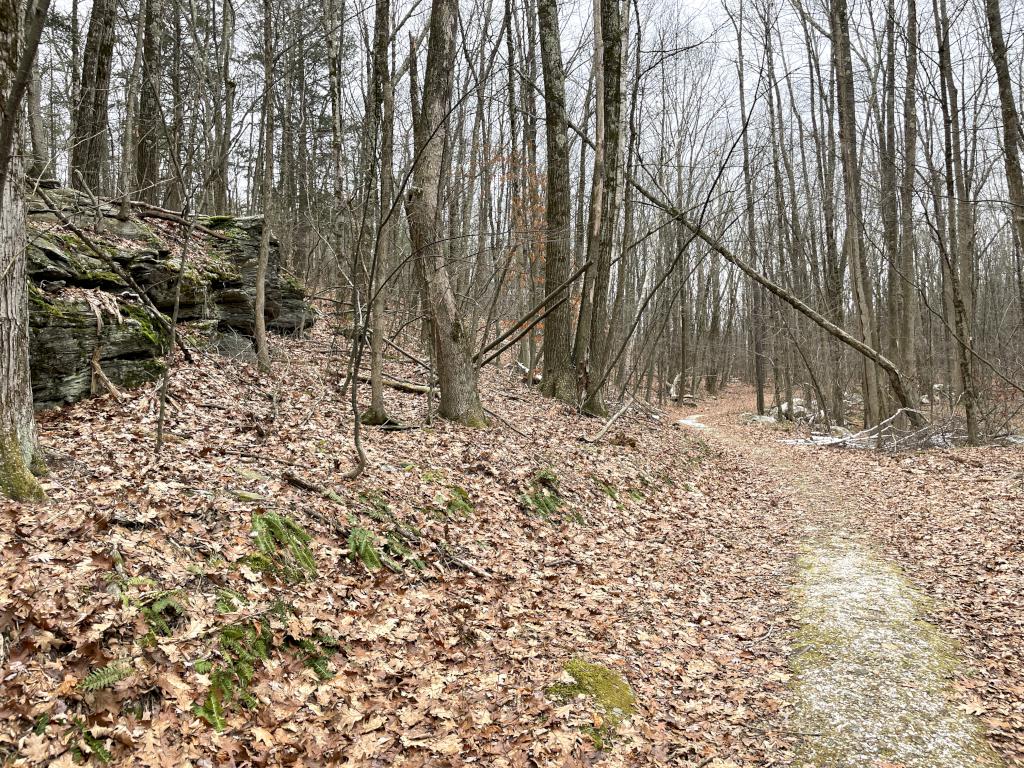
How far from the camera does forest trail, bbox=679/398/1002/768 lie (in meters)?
3.50

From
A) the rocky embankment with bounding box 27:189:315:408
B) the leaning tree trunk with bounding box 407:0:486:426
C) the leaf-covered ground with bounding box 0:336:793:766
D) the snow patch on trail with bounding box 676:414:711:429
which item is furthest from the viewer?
the snow patch on trail with bounding box 676:414:711:429

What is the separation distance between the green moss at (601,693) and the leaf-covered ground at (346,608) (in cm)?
3

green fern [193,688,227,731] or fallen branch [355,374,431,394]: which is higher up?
fallen branch [355,374,431,394]

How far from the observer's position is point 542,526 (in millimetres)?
6680

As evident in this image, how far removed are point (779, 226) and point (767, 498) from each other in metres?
15.0

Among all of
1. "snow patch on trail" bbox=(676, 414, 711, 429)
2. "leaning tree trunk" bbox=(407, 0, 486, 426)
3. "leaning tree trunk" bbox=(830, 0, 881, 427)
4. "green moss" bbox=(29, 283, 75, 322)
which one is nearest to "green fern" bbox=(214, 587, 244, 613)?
"green moss" bbox=(29, 283, 75, 322)

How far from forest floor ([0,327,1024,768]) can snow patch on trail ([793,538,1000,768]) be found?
3 cm

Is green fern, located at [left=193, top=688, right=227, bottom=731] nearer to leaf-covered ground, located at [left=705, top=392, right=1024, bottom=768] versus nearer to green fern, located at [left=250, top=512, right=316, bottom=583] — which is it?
green fern, located at [left=250, top=512, right=316, bottom=583]

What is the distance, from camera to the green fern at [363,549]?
4785 mm

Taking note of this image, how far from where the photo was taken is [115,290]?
7355mm

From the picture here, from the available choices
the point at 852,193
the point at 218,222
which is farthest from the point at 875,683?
the point at 852,193

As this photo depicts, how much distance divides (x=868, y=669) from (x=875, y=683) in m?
0.19

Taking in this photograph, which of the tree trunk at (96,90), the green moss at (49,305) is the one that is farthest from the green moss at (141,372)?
the tree trunk at (96,90)

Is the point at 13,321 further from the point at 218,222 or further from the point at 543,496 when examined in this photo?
the point at 218,222
